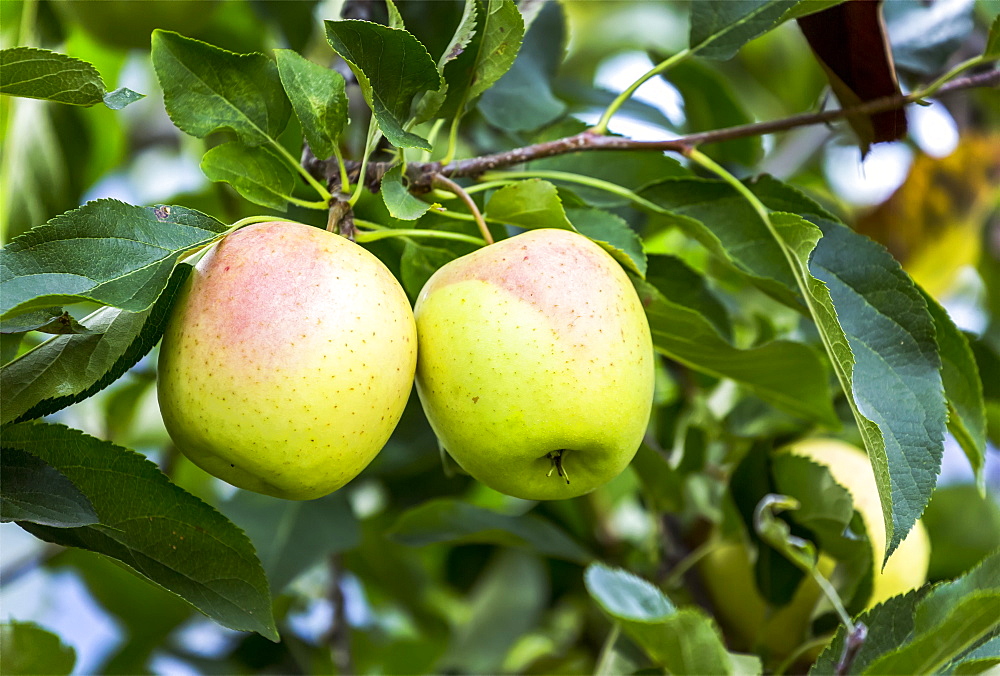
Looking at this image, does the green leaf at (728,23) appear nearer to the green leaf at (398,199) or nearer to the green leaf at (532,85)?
the green leaf at (532,85)

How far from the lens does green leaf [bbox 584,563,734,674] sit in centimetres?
76

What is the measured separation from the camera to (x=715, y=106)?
127 centimetres

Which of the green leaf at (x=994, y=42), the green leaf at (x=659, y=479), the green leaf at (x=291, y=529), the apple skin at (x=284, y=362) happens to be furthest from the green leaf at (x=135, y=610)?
the green leaf at (x=994, y=42)

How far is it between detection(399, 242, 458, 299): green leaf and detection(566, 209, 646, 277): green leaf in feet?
0.40

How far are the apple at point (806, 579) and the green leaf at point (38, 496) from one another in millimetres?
700

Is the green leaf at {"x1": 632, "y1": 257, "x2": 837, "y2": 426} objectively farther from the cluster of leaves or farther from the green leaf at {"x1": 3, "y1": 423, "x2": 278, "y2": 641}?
the green leaf at {"x1": 3, "y1": 423, "x2": 278, "y2": 641}

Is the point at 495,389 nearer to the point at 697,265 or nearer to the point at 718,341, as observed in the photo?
the point at 718,341

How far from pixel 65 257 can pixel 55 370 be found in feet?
0.28

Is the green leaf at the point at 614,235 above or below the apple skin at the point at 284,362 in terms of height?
above

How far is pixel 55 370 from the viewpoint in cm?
63

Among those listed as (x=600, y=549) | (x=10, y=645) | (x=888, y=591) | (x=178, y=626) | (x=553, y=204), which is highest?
(x=553, y=204)

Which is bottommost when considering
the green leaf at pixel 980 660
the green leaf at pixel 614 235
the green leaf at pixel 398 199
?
the green leaf at pixel 980 660

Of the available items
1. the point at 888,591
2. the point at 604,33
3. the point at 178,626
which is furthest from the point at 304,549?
the point at 604,33

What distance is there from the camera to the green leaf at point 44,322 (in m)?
0.60
